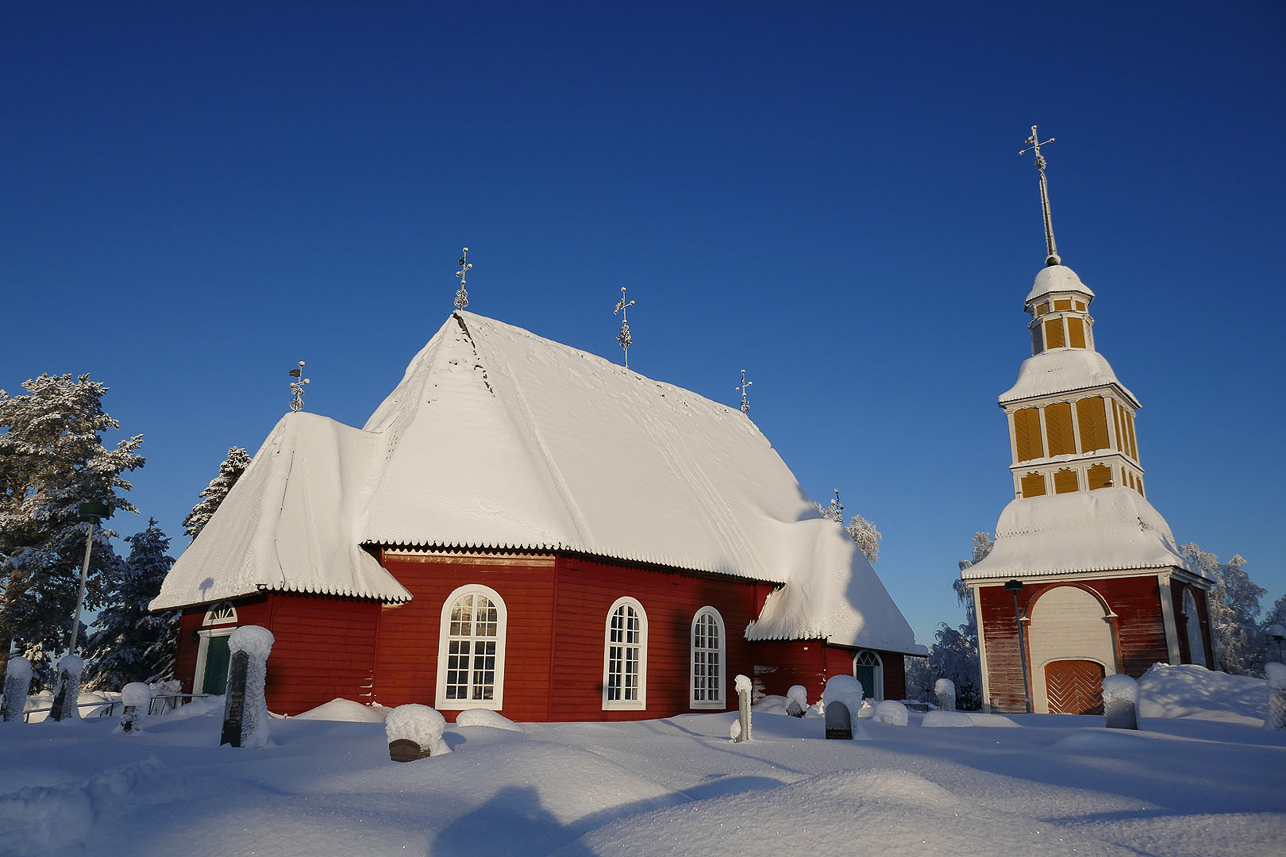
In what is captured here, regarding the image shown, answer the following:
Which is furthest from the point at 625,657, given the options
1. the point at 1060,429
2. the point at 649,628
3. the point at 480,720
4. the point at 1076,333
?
the point at 1076,333

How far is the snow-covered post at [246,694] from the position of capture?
461 inches

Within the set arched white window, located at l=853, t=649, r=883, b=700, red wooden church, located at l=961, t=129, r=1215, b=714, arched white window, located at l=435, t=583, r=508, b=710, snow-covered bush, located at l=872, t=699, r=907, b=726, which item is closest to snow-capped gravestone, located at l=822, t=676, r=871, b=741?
snow-covered bush, located at l=872, t=699, r=907, b=726

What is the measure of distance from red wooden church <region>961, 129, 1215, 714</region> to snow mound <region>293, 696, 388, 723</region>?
53.0 ft

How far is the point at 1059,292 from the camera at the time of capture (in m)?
28.6

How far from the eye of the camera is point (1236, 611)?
5022 cm

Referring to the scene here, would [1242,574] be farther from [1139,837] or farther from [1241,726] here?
[1139,837]

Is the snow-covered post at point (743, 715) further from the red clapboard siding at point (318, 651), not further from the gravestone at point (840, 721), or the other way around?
the red clapboard siding at point (318, 651)

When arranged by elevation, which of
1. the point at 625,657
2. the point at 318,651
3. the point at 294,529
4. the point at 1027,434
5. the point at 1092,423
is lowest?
the point at 625,657

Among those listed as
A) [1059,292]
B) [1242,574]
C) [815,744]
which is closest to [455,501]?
[815,744]

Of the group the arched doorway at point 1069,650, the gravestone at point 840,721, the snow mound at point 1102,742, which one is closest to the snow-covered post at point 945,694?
the arched doorway at point 1069,650

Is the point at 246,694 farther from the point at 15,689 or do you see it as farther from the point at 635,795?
the point at 635,795

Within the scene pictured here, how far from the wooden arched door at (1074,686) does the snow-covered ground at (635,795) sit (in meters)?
10.7

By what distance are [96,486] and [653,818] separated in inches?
1196

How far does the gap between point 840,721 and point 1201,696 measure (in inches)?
392
